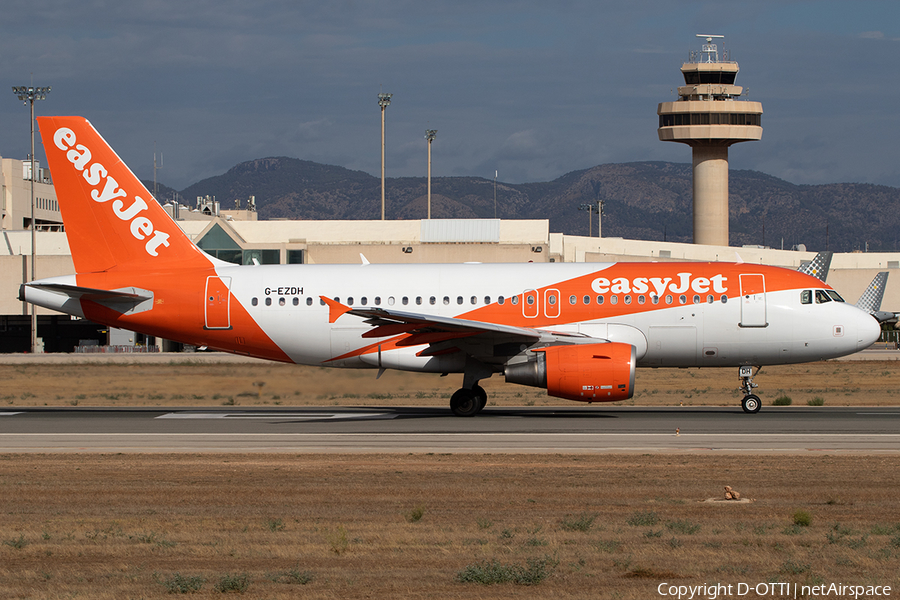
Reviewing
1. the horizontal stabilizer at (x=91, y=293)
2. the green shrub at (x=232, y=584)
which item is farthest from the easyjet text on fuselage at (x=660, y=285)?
the green shrub at (x=232, y=584)

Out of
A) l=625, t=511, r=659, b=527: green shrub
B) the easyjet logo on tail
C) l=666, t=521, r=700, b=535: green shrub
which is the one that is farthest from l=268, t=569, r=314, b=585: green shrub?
the easyjet logo on tail

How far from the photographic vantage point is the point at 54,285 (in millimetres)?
28109

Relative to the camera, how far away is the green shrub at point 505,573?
998 centimetres

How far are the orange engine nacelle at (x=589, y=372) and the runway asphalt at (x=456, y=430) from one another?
84 centimetres

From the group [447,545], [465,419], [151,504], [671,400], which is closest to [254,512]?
[151,504]

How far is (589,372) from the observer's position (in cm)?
2538

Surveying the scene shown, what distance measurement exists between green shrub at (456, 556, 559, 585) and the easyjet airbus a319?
50.4ft

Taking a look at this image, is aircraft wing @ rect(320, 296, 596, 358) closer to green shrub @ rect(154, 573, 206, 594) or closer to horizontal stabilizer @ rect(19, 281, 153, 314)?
horizontal stabilizer @ rect(19, 281, 153, 314)

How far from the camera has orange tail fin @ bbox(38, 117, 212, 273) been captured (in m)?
29.3

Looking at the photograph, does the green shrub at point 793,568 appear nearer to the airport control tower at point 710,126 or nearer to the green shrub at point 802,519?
the green shrub at point 802,519

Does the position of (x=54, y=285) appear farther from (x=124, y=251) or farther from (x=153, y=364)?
(x=153, y=364)

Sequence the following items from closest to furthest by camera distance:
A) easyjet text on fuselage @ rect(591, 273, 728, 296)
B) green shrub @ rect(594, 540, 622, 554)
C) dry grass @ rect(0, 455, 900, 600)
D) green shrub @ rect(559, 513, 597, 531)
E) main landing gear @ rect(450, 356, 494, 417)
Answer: dry grass @ rect(0, 455, 900, 600) < green shrub @ rect(594, 540, 622, 554) < green shrub @ rect(559, 513, 597, 531) < easyjet text on fuselage @ rect(591, 273, 728, 296) < main landing gear @ rect(450, 356, 494, 417)

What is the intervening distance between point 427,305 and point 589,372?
17.6 ft

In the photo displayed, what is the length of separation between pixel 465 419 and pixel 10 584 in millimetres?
17782
